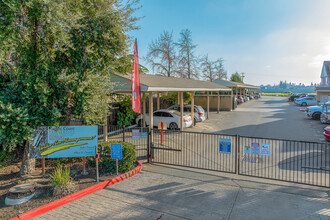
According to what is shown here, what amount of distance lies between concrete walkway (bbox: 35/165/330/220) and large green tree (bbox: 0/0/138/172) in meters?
2.58

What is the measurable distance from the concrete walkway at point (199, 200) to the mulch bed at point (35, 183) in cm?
53

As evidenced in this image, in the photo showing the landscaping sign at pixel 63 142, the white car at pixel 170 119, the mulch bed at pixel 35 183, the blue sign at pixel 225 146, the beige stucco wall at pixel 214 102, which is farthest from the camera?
the beige stucco wall at pixel 214 102

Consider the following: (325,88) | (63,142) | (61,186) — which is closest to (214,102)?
(325,88)

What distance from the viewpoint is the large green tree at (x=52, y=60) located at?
5.77 meters

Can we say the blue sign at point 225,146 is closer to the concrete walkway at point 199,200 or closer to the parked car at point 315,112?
the concrete walkway at point 199,200

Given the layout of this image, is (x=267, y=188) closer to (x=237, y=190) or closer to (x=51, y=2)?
(x=237, y=190)

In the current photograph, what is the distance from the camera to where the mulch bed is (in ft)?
16.3

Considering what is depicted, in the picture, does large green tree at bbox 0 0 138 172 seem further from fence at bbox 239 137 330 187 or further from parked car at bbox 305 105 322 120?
parked car at bbox 305 105 322 120

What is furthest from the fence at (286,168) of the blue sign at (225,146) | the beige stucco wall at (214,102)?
the beige stucco wall at (214,102)

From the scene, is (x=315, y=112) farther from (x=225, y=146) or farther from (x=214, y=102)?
(x=225, y=146)

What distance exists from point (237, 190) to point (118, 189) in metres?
3.33

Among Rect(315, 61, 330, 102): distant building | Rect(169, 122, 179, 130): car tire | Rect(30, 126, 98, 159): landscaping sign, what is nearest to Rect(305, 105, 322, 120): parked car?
Rect(315, 61, 330, 102): distant building

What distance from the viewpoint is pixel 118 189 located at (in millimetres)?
6129

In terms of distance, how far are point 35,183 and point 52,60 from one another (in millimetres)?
3641
